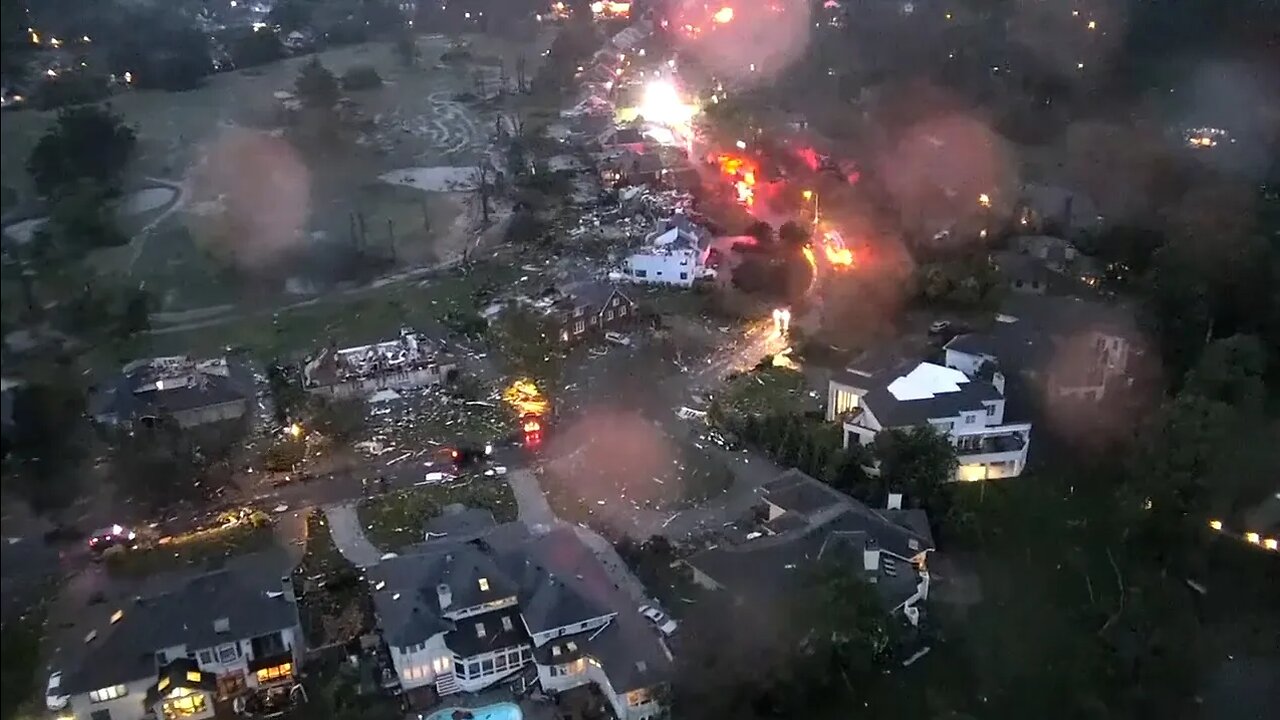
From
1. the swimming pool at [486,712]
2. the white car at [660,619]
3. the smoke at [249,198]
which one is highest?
the smoke at [249,198]

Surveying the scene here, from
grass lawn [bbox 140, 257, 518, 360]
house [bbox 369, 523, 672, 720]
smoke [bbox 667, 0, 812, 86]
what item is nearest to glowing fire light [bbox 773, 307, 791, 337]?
grass lawn [bbox 140, 257, 518, 360]

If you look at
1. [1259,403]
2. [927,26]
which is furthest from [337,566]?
[927,26]

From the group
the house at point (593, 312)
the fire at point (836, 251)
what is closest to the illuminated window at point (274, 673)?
the house at point (593, 312)

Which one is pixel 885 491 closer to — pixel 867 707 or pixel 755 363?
pixel 867 707

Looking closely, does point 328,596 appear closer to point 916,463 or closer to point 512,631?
point 512,631

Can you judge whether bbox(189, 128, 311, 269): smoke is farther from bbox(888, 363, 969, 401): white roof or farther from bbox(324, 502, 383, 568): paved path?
bbox(888, 363, 969, 401): white roof

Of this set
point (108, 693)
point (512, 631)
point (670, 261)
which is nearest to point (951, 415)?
point (512, 631)

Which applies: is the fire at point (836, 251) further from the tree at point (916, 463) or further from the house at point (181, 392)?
the house at point (181, 392)
